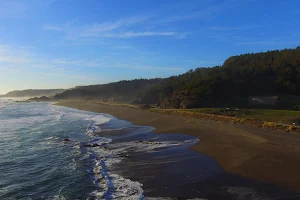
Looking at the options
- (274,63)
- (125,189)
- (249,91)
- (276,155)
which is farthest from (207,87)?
(125,189)

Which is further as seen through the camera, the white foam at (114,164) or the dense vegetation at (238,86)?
the dense vegetation at (238,86)

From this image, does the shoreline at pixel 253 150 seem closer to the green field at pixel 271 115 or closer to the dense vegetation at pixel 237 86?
the green field at pixel 271 115

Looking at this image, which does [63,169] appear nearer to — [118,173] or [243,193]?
[118,173]

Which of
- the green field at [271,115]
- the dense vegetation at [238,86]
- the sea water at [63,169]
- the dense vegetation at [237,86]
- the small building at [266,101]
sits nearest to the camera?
the sea water at [63,169]

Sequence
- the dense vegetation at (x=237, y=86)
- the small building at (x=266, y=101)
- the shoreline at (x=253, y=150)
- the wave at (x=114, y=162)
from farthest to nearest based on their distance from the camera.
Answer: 1. the dense vegetation at (x=237, y=86)
2. the small building at (x=266, y=101)
3. the shoreline at (x=253, y=150)
4. the wave at (x=114, y=162)

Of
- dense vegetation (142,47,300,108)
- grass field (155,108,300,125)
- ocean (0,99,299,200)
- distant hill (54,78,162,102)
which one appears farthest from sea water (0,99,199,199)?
distant hill (54,78,162,102)

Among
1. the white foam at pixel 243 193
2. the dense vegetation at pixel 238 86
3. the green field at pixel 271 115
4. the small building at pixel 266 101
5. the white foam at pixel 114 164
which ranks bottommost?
the white foam at pixel 243 193

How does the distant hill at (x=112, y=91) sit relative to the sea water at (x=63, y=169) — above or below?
above

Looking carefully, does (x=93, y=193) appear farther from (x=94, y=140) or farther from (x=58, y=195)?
(x=94, y=140)

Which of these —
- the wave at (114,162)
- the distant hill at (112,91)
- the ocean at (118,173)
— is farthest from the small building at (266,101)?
the distant hill at (112,91)

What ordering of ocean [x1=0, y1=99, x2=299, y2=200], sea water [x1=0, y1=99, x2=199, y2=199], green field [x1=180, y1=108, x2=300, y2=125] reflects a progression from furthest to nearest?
green field [x1=180, y1=108, x2=300, y2=125] → sea water [x1=0, y1=99, x2=199, y2=199] → ocean [x1=0, y1=99, x2=299, y2=200]

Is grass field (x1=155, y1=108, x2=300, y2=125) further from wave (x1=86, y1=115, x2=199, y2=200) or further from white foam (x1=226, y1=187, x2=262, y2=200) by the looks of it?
white foam (x1=226, y1=187, x2=262, y2=200)
